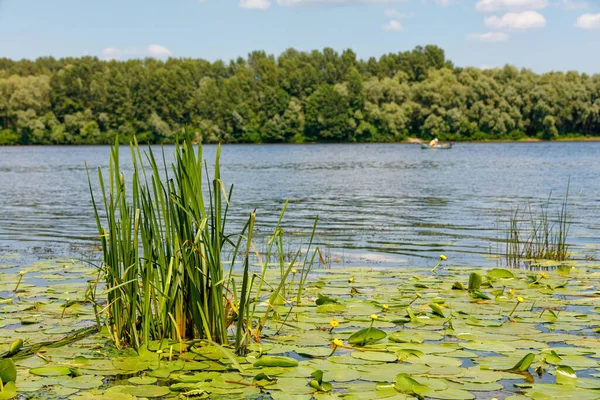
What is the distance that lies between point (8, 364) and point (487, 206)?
17.1 m

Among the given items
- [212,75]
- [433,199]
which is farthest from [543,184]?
[212,75]

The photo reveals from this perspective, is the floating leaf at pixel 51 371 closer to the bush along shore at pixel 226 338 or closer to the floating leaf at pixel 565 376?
the bush along shore at pixel 226 338

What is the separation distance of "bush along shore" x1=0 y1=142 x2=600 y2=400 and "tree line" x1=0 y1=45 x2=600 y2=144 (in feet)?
267

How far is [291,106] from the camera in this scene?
9612 cm

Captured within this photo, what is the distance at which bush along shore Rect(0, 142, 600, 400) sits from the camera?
3.81 m

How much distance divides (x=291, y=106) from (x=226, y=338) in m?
92.7

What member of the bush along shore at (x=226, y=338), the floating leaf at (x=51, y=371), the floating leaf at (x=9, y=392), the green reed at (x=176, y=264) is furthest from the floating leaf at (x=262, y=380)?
the floating leaf at (x=9, y=392)

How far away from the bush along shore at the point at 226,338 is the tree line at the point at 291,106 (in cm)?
8135

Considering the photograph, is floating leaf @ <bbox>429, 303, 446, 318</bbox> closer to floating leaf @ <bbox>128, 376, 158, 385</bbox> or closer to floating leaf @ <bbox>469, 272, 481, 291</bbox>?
floating leaf @ <bbox>469, 272, 481, 291</bbox>

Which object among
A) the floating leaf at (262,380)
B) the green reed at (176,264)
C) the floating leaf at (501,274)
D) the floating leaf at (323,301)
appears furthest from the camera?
the floating leaf at (501,274)

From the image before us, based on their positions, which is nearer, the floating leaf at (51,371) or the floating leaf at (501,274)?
the floating leaf at (51,371)

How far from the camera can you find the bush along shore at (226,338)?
3807mm

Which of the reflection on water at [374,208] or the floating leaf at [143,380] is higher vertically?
the floating leaf at [143,380]

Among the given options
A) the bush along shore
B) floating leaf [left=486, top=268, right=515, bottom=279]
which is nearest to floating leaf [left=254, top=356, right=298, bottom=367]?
the bush along shore
